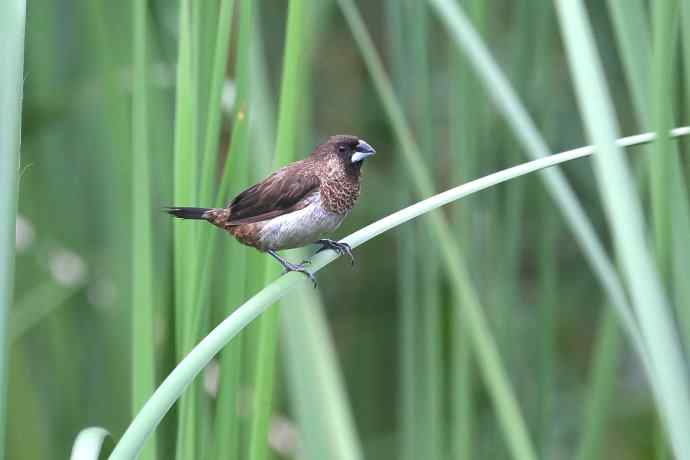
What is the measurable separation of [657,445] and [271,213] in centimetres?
69

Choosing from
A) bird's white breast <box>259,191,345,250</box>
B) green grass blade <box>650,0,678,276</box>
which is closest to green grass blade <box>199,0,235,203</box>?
bird's white breast <box>259,191,345,250</box>

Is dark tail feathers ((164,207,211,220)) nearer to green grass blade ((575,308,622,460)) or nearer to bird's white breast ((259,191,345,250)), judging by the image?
bird's white breast ((259,191,345,250))

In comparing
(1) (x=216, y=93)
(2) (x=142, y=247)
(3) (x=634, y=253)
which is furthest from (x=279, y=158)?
(3) (x=634, y=253)

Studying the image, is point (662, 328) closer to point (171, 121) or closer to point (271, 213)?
point (271, 213)

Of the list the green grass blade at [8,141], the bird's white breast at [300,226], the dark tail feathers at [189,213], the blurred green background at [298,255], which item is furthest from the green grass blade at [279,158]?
the green grass blade at [8,141]

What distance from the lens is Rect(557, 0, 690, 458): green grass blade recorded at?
69 cm

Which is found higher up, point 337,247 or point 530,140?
point 530,140

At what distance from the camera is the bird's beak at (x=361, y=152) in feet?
5.04

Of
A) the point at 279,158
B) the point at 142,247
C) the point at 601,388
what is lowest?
the point at 601,388

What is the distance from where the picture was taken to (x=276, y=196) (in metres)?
1.43

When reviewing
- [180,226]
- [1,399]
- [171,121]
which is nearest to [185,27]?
[180,226]

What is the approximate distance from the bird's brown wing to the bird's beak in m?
0.09

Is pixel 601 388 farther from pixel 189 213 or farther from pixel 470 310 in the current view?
pixel 189 213

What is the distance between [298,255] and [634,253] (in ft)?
2.95
